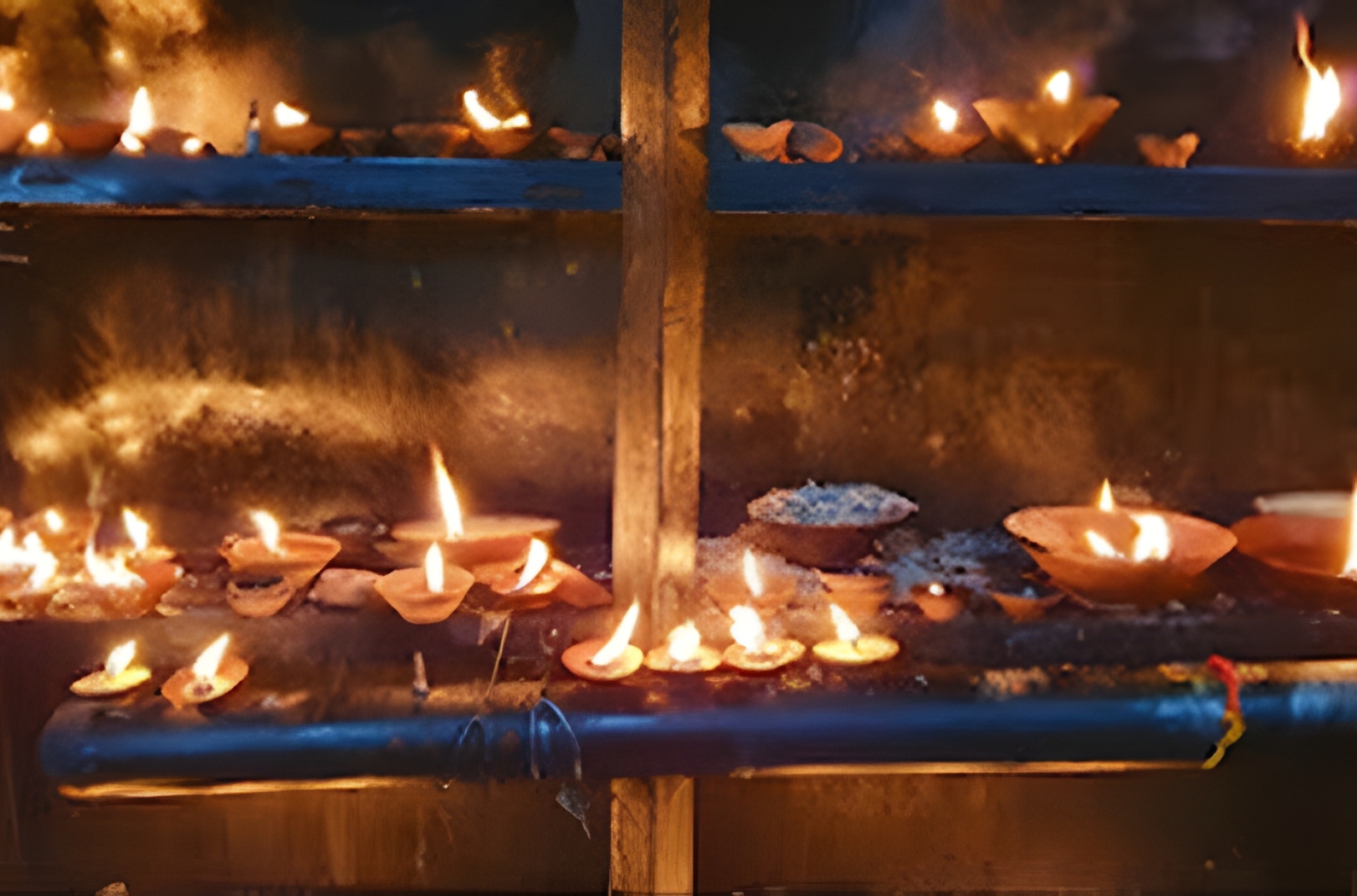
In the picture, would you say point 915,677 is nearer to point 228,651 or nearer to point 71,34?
point 228,651

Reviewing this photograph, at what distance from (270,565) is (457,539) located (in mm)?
517

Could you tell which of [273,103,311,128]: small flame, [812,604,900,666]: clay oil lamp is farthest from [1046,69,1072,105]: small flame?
[273,103,311,128]: small flame

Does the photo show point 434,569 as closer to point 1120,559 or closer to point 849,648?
point 849,648

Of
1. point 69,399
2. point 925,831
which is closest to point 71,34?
point 69,399

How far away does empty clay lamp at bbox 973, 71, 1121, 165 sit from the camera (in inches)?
77.8

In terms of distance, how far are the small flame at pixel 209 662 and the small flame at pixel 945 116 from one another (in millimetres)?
2469

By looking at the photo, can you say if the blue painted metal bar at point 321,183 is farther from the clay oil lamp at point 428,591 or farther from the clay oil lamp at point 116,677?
the clay oil lamp at point 116,677

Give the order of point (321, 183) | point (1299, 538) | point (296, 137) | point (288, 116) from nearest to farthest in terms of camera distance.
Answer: point (321, 183), point (296, 137), point (288, 116), point (1299, 538)

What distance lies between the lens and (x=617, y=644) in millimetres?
1955

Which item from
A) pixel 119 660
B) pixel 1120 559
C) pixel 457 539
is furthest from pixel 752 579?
pixel 119 660

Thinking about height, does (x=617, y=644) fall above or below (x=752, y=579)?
below

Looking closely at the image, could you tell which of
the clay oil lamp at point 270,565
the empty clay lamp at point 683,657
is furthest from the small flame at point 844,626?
the clay oil lamp at point 270,565

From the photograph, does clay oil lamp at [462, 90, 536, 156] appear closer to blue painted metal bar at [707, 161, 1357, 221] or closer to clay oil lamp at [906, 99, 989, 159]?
blue painted metal bar at [707, 161, 1357, 221]

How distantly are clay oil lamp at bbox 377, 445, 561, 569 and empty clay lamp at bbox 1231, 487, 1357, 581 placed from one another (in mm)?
2216
